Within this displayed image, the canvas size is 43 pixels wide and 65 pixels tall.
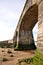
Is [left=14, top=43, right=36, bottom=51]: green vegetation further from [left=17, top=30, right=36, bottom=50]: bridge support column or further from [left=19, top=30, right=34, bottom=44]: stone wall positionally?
[left=19, top=30, right=34, bottom=44]: stone wall

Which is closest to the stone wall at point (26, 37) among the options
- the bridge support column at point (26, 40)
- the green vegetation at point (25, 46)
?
the bridge support column at point (26, 40)

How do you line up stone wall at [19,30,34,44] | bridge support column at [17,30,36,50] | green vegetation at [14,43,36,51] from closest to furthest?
green vegetation at [14,43,36,51], bridge support column at [17,30,36,50], stone wall at [19,30,34,44]

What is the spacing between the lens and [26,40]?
2095 cm


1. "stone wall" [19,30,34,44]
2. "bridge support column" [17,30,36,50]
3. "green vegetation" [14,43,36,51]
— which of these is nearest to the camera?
"green vegetation" [14,43,36,51]

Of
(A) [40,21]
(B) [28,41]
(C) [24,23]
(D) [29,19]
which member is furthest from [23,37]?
(A) [40,21]

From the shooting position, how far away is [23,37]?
20.8 m

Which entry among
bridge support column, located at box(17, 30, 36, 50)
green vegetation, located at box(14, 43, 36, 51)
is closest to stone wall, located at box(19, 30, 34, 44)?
bridge support column, located at box(17, 30, 36, 50)

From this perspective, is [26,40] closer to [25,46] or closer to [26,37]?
[26,37]

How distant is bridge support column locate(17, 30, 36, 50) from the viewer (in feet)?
66.9

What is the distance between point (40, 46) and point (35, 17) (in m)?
7.71

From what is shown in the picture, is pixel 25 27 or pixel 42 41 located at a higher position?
pixel 25 27

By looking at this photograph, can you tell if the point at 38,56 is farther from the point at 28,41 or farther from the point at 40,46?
the point at 28,41

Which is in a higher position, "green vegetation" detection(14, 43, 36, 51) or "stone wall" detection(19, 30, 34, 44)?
"stone wall" detection(19, 30, 34, 44)

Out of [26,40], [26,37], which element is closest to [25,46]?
[26,40]
